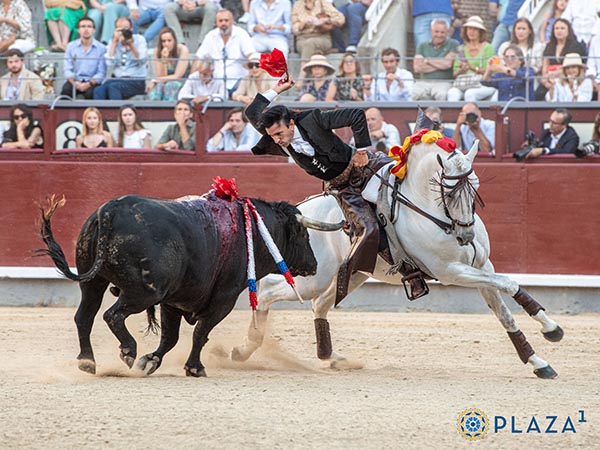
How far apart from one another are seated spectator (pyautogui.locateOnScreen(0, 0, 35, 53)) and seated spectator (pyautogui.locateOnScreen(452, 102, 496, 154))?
18.1ft

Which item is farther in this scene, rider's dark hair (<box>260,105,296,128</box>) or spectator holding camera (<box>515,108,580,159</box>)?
spectator holding camera (<box>515,108,580,159</box>)

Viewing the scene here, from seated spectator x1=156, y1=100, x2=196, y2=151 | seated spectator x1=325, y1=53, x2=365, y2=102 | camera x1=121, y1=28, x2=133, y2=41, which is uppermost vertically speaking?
camera x1=121, y1=28, x2=133, y2=41

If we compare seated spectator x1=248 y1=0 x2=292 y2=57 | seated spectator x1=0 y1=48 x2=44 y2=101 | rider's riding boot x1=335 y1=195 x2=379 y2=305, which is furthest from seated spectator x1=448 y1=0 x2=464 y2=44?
rider's riding boot x1=335 y1=195 x2=379 y2=305

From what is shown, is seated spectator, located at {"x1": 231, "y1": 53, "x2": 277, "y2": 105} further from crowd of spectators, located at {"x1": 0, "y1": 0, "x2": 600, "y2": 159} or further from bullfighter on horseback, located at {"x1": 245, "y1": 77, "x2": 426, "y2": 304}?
bullfighter on horseback, located at {"x1": 245, "y1": 77, "x2": 426, "y2": 304}

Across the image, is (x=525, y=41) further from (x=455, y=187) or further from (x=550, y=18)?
(x=455, y=187)

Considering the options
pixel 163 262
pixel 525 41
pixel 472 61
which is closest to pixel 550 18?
pixel 525 41

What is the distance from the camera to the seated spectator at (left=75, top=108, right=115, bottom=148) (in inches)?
494

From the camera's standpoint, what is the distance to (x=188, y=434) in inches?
215

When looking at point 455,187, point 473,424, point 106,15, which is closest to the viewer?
point 473,424

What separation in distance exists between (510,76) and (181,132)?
361 centimetres

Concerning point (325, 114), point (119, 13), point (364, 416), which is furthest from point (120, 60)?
point (364, 416)

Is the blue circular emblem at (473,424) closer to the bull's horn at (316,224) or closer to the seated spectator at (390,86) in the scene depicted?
the bull's horn at (316,224)

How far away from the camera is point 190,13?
47.1 ft

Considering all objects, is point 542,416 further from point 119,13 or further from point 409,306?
point 119,13
